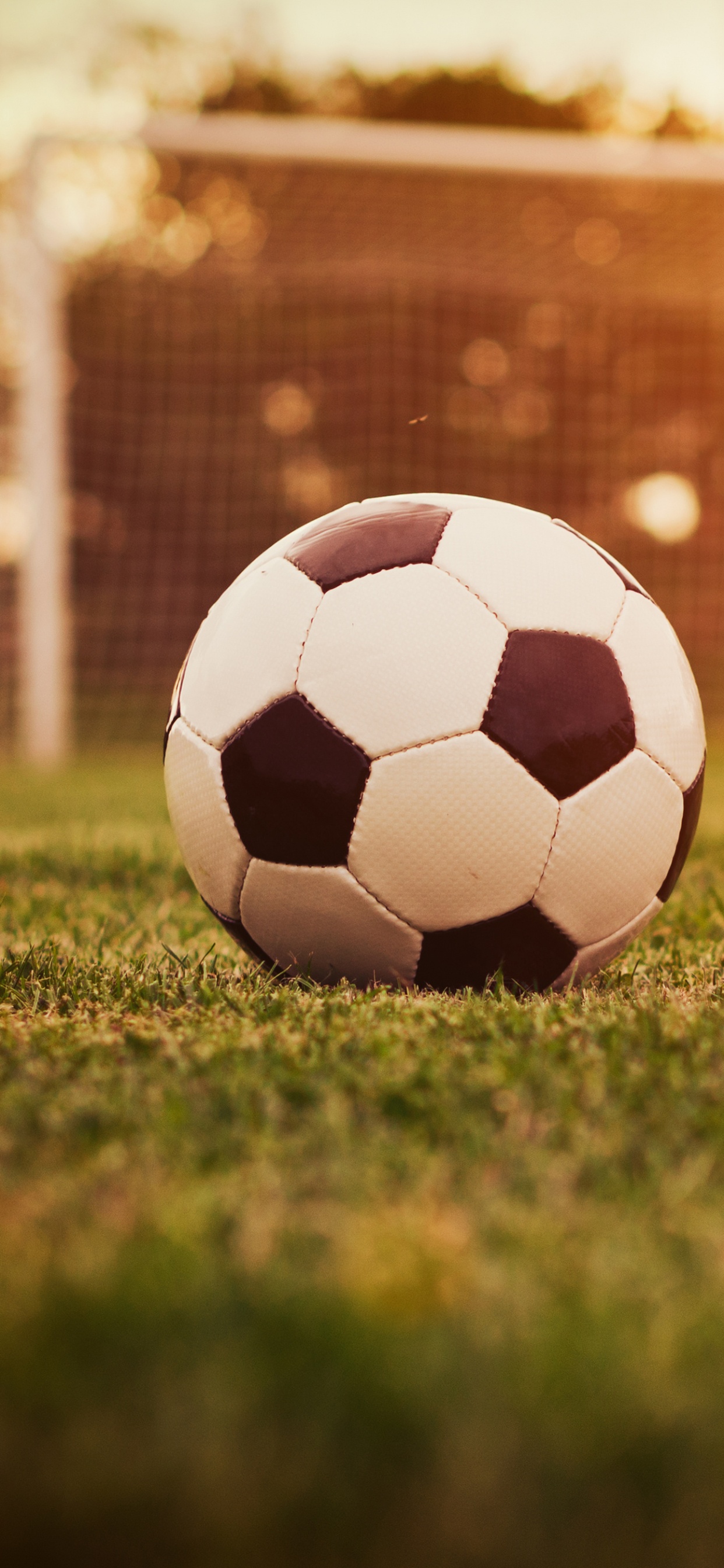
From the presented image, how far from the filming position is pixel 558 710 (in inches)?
69.6

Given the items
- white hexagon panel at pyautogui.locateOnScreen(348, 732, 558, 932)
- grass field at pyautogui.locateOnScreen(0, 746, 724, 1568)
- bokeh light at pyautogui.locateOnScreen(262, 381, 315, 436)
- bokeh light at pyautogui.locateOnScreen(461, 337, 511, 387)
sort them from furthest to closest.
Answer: bokeh light at pyautogui.locateOnScreen(461, 337, 511, 387), bokeh light at pyautogui.locateOnScreen(262, 381, 315, 436), white hexagon panel at pyautogui.locateOnScreen(348, 732, 558, 932), grass field at pyautogui.locateOnScreen(0, 746, 724, 1568)

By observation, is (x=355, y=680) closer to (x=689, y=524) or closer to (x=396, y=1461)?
(x=396, y=1461)

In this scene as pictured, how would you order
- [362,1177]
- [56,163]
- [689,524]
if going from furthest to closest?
1. [689,524]
2. [56,163]
3. [362,1177]

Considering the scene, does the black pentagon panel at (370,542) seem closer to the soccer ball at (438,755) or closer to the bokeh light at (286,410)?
the soccer ball at (438,755)

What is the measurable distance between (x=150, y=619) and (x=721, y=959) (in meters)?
9.11

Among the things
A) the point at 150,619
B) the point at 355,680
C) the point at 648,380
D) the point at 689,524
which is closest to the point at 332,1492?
the point at 355,680

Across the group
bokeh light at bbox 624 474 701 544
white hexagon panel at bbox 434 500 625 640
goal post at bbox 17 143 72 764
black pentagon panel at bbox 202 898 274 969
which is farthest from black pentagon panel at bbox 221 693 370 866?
bokeh light at bbox 624 474 701 544

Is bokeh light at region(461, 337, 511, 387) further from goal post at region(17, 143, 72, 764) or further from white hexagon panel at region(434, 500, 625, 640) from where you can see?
white hexagon panel at region(434, 500, 625, 640)

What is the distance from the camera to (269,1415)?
2.42 feet

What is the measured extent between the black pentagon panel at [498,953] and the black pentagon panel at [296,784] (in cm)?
20

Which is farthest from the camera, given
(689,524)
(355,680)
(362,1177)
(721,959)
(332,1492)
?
(689,524)

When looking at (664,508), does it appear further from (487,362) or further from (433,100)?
(433,100)

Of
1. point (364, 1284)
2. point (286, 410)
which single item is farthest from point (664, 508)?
point (364, 1284)

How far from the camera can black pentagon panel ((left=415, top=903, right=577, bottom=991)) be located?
179cm
